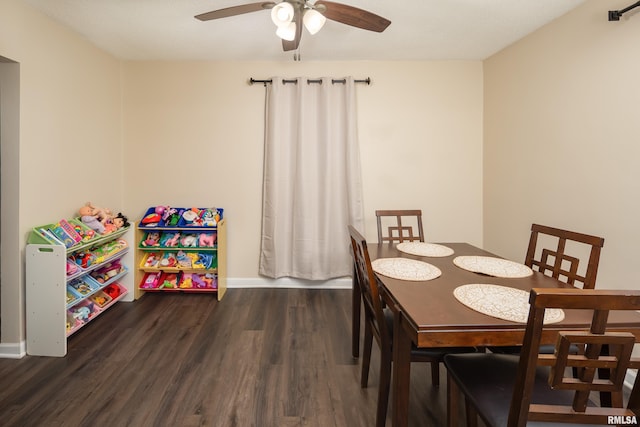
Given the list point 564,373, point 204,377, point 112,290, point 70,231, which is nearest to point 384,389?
point 564,373

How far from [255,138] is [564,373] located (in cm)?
299

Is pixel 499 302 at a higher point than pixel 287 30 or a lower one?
lower

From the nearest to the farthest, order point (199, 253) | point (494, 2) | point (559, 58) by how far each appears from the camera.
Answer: point (494, 2) → point (559, 58) → point (199, 253)

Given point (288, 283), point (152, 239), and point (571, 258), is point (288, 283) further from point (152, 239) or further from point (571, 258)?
point (571, 258)

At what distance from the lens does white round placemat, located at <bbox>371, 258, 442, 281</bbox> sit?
151cm

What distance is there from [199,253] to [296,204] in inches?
43.3

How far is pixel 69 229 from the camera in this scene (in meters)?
2.26

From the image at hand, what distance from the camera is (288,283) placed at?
328cm

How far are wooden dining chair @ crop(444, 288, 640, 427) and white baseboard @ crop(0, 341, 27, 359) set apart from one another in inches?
107

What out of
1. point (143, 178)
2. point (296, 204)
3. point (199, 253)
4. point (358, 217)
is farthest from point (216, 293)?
point (358, 217)

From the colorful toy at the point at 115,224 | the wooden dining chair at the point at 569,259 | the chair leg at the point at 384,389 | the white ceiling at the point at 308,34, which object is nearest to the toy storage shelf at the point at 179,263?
the colorful toy at the point at 115,224

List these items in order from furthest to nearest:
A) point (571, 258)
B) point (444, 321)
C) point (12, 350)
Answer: point (12, 350) → point (571, 258) → point (444, 321)

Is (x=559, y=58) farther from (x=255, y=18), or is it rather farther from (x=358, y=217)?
(x=255, y=18)

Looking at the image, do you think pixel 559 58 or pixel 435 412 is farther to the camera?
pixel 559 58
